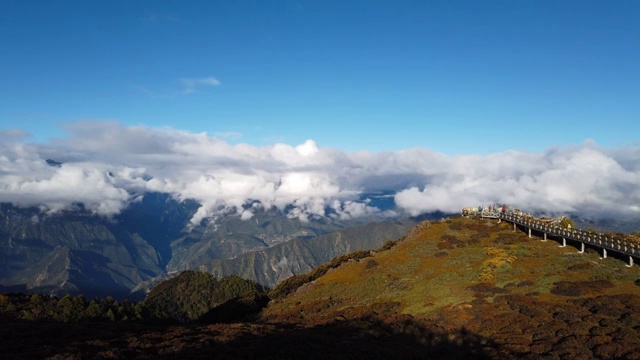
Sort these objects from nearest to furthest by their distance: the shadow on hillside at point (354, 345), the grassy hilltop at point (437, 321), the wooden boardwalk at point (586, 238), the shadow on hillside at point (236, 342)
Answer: the shadow on hillside at point (236, 342), the shadow on hillside at point (354, 345), the grassy hilltop at point (437, 321), the wooden boardwalk at point (586, 238)

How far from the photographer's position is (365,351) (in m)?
36.5

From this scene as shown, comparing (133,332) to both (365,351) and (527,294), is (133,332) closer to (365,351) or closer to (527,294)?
(365,351)

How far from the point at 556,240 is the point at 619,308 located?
43419 mm

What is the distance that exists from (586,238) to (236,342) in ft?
194

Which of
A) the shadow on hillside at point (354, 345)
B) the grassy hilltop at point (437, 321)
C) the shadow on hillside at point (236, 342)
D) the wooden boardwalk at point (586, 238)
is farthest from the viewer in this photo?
the wooden boardwalk at point (586, 238)

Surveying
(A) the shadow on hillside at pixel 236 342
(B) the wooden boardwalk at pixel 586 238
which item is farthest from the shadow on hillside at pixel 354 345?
(B) the wooden boardwalk at pixel 586 238

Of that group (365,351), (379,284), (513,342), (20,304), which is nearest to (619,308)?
(513,342)

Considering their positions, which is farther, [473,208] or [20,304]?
[473,208]

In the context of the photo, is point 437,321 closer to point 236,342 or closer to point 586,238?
point 236,342

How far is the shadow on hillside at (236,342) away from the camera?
32719 millimetres

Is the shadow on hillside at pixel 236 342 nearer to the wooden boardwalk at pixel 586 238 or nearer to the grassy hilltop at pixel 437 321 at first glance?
the grassy hilltop at pixel 437 321

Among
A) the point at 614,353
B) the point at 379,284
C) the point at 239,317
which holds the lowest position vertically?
the point at 239,317

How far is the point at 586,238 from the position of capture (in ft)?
227

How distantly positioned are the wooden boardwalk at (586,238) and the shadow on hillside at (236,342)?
32.6 m
